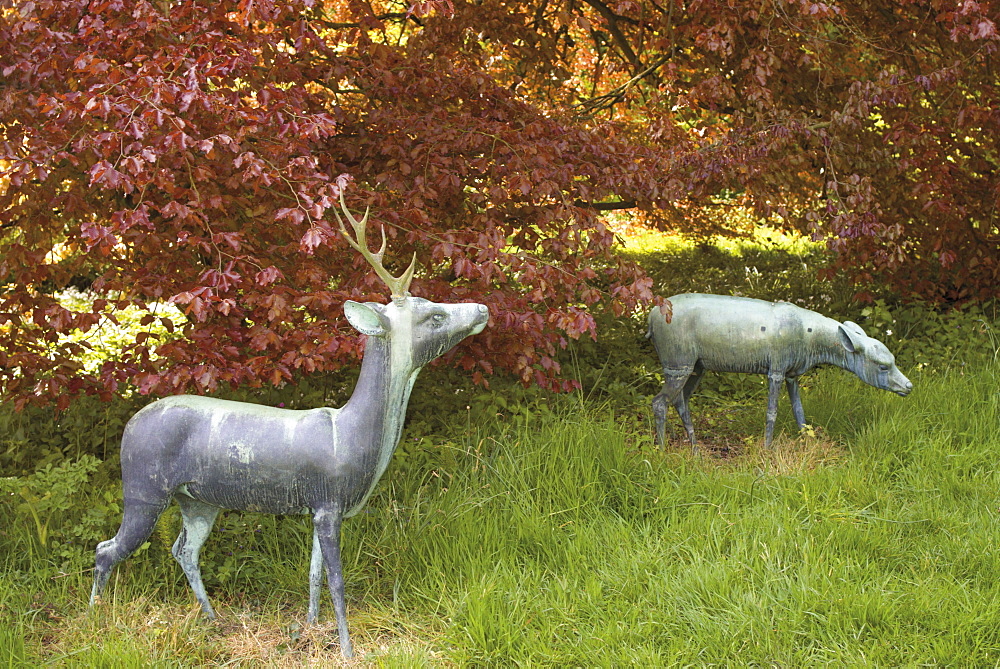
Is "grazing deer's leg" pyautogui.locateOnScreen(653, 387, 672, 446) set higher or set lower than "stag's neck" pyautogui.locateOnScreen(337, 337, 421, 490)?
lower

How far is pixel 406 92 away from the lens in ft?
17.5

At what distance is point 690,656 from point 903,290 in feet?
17.8

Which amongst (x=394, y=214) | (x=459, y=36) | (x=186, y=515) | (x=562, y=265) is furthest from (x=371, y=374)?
(x=459, y=36)

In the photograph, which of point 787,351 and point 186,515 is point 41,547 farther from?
point 787,351

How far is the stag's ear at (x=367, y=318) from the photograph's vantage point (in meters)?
3.34

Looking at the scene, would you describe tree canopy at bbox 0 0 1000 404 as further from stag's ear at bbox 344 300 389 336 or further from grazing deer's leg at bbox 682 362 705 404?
grazing deer's leg at bbox 682 362 705 404

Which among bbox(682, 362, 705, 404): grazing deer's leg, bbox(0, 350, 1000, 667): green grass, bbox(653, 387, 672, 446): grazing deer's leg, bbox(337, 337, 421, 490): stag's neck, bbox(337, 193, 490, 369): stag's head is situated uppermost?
bbox(337, 193, 490, 369): stag's head

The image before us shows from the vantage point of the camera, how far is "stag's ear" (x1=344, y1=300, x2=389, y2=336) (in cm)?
334

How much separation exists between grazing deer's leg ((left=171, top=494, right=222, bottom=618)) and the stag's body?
8.79 ft

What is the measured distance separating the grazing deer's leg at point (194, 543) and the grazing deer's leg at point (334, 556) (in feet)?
1.81

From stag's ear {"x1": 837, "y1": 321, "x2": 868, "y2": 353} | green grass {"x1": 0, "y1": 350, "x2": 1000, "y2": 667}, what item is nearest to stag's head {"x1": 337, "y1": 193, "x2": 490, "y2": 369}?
green grass {"x1": 0, "y1": 350, "x2": 1000, "y2": 667}

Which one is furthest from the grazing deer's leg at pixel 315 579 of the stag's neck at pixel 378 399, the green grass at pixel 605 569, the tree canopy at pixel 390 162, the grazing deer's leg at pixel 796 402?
the grazing deer's leg at pixel 796 402

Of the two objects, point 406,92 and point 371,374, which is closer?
point 371,374

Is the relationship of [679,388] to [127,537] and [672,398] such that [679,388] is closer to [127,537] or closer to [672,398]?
[672,398]
